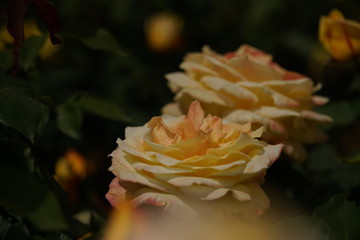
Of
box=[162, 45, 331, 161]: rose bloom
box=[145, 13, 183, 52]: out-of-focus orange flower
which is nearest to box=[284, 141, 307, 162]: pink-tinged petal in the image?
box=[162, 45, 331, 161]: rose bloom

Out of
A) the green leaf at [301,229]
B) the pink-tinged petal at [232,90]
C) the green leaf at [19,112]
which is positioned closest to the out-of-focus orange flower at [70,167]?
the pink-tinged petal at [232,90]

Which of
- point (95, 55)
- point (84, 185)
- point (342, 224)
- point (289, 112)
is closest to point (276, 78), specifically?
point (289, 112)

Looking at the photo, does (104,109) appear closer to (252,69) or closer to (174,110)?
(174,110)

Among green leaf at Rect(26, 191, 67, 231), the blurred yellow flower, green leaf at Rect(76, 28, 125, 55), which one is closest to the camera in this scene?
green leaf at Rect(26, 191, 67, 231)

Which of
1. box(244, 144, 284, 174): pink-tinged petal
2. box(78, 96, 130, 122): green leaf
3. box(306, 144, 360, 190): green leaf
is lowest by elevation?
box(306, 144, 360, 190): green leaf

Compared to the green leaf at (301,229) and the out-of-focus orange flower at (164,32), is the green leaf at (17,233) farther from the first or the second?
the out-of-focus orange flower at (164,32)

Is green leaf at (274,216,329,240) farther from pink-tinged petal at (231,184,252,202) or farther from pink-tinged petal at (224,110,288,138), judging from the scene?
pink-tinged petal at (224,110,288,138)

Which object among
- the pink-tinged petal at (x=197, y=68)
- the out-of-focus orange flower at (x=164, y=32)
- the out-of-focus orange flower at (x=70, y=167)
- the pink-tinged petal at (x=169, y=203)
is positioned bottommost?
the out-of-focus orange flower at (x=164, y=32)

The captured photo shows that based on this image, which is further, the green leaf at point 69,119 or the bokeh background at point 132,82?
the green leaf at point 69,119
